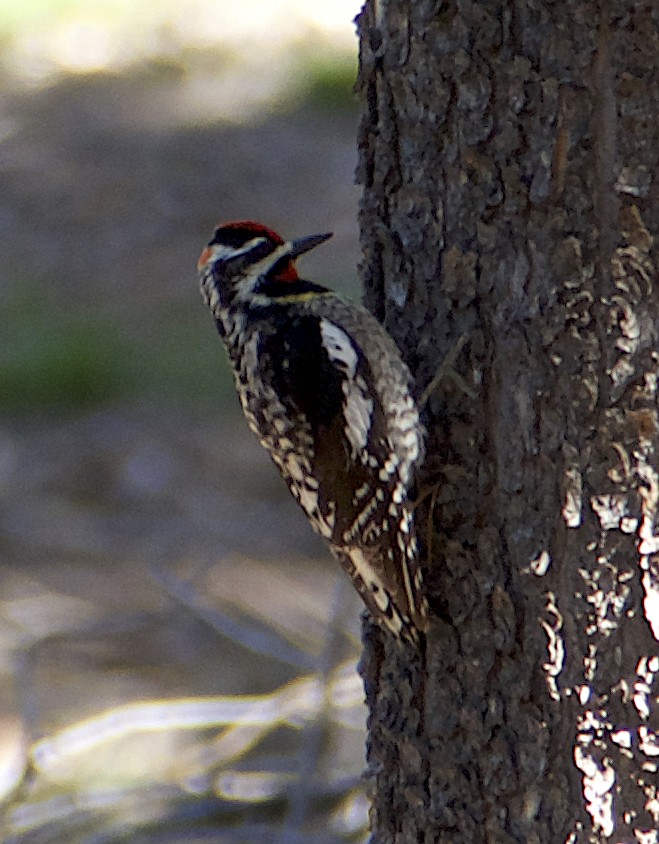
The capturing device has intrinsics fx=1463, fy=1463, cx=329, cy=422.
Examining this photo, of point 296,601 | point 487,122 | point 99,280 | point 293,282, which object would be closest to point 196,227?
point 99,280

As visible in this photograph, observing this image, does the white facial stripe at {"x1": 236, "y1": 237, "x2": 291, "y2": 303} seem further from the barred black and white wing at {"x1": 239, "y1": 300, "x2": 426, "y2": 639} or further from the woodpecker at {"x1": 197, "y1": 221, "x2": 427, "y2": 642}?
the barred black and white wing at {"x1": 239, "y1": 300, "x2": 426, "y2": 639}

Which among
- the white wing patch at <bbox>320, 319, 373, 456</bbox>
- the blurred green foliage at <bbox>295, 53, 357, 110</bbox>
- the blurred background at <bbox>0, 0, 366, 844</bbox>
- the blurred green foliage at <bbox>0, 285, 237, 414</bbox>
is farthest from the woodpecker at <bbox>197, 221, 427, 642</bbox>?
the blurred green foliage at <bbox>295, 53, 357, 110</bbox>

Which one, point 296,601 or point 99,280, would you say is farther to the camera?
point 99,280

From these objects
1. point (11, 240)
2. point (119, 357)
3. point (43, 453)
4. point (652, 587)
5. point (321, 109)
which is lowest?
point (652, 587)

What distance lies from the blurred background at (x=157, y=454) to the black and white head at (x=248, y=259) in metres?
1.19

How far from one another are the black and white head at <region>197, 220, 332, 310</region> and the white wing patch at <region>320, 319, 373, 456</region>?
347 millimetres

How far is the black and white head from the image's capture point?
375 centimetres

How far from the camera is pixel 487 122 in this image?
286 centimetres

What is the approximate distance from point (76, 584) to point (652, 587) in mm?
4749

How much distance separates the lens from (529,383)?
114 inches

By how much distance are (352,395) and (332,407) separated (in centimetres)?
6

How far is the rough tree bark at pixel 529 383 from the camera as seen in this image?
2.76 metres

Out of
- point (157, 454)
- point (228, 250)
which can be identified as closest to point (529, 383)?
point (228, 250)

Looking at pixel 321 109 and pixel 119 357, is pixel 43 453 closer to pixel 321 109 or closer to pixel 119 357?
pixel 119 357
